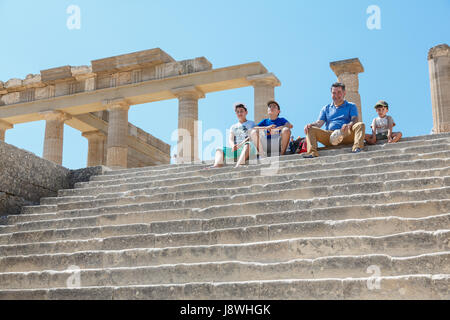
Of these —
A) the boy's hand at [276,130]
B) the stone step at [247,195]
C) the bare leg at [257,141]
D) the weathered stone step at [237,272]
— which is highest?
the boy's hand at [276,130]

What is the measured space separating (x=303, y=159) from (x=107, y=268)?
11.3ft

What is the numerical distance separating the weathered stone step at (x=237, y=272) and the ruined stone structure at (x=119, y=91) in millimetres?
13478

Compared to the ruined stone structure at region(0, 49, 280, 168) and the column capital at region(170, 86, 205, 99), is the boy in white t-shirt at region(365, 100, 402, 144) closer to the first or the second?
the ruined stone structure at region(0, 49, 280, 168)

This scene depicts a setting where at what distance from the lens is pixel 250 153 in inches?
328

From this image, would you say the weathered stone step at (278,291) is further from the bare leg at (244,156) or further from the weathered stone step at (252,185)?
the bare leg at (244,156)

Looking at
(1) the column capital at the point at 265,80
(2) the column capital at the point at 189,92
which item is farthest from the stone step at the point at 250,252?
(2) the column capital at the point at 189,92

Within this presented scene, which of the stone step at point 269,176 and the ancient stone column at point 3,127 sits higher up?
the ancient stone column at point 3,127

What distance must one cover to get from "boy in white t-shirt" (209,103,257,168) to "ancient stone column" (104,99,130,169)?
12207 millimetres

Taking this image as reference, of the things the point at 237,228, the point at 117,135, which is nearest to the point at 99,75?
the point at 117,135

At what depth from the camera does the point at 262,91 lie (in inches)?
714

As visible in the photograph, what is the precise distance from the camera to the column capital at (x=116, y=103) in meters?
20.6

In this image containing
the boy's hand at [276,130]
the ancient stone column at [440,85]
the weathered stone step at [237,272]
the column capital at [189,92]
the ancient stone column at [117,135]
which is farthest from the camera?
the ancient stone column at [117,135]
